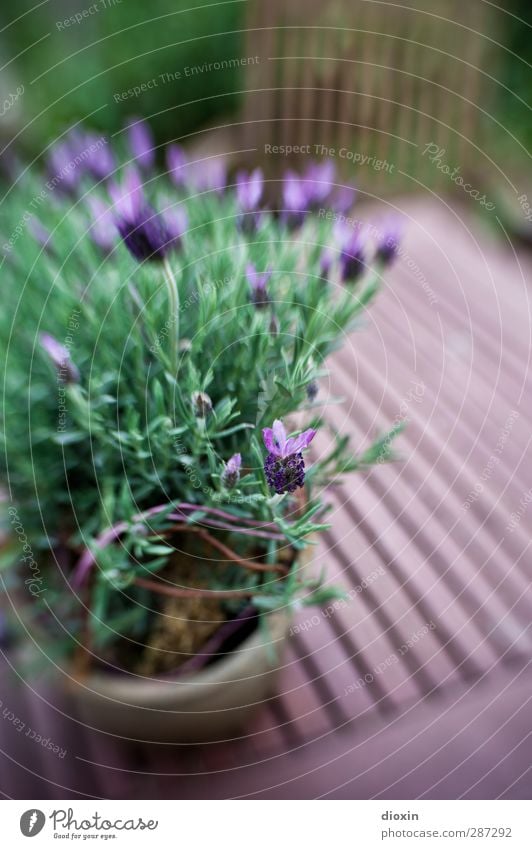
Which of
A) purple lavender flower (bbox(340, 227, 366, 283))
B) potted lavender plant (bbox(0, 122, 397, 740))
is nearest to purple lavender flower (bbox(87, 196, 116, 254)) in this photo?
potted lavender plant (bbox(0, 122, 397, 740))

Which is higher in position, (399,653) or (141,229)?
(141,229)

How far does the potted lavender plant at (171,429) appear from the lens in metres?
0.30

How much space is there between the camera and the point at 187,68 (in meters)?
1.01

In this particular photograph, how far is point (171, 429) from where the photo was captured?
0.31 metres

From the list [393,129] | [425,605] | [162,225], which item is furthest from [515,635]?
[393,129]

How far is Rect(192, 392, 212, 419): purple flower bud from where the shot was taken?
0.91 ft

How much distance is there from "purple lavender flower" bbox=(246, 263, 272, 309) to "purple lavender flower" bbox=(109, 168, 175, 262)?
0.05m

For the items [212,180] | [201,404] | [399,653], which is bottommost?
[399,653]

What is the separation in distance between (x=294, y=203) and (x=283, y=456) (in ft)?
0.40

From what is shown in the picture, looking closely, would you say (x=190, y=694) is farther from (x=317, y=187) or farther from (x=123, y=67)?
(x=123, y=67)

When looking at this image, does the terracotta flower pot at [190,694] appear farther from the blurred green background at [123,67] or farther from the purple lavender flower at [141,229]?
the blurred green background at [123,67]

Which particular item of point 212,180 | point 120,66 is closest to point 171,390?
point 212,180

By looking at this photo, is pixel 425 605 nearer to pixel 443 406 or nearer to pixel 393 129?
pixel 443 406

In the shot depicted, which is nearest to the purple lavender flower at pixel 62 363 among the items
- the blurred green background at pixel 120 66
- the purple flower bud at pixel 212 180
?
the purple flower bud at pixel 212 180
